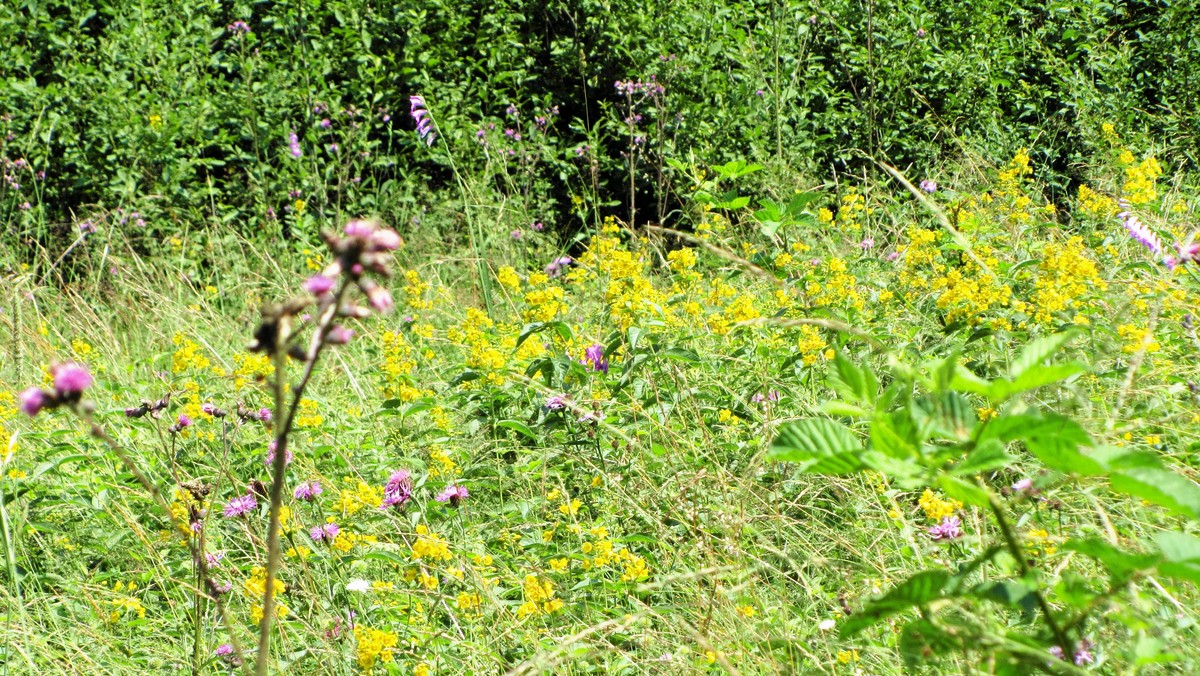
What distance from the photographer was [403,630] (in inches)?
75.5

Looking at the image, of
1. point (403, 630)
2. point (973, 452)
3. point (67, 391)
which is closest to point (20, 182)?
Answer: point (403, 630)

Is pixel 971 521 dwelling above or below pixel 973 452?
below

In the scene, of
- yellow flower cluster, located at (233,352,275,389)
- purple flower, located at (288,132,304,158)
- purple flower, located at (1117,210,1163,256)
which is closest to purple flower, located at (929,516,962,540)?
purple flower, located at (1117,210,1163,256)

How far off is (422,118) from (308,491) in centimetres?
361

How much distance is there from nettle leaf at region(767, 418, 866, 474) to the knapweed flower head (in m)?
3.92

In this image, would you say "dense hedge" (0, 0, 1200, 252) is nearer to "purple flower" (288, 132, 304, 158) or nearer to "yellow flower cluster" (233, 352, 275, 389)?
"purple flower" (288, 132, 304, 158)

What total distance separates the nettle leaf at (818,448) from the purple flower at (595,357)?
171cm

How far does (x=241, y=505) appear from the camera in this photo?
2.13 meters

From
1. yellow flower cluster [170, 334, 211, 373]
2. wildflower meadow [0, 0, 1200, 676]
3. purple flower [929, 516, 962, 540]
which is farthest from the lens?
yellow flower cluster [170, 334, 211, 373]

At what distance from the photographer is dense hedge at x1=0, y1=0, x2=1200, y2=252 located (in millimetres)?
5219

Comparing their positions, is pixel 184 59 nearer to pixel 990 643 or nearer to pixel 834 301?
pixel 834 301

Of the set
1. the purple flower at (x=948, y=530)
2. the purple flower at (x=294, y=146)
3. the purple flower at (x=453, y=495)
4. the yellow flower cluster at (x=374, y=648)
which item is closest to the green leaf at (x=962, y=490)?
the purple flower at (x=948, y=530)

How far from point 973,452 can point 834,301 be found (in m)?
1.78

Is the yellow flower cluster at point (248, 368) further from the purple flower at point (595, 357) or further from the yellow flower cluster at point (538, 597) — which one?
the yellow flower cluster at point (538, 597)
